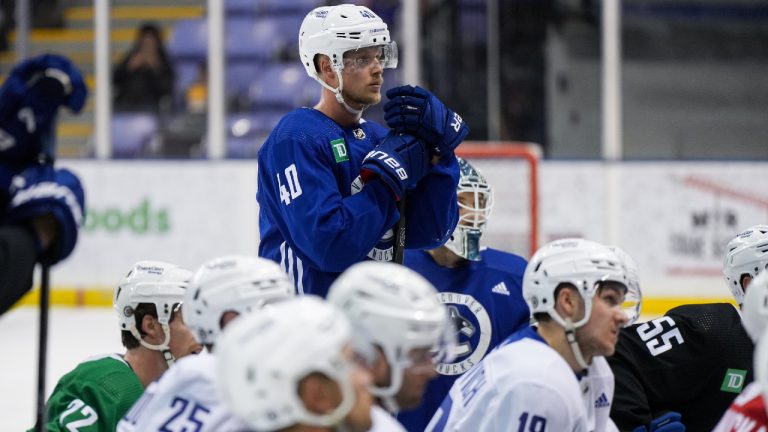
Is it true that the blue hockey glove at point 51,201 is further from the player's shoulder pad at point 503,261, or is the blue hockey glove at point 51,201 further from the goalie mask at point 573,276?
the player's shoulder pad at point 503,261

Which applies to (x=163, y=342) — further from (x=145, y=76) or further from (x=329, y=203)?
(x=145, y=76)

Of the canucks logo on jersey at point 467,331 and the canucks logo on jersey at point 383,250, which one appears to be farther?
the canucks logo on jersey at point 467,331

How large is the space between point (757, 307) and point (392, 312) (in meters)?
0.63

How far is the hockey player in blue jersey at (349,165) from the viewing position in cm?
265

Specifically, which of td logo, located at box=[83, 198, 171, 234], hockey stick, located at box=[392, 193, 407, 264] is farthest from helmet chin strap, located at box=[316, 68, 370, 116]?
td logo, located at box=[83, 198, 171, 234]

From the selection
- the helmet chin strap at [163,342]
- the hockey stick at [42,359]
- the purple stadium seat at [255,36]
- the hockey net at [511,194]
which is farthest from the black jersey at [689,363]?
the purple stadium seat at [255,36]

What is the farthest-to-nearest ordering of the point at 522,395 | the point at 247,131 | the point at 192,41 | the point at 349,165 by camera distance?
the point at 192,41, the point at 247,131, the point at 349,165, the point at 522,395

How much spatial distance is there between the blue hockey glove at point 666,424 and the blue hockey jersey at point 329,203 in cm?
62

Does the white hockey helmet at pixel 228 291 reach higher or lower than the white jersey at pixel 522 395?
higher

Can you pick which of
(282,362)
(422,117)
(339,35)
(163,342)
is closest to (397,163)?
(422,117)

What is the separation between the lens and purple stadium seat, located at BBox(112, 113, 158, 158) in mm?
8078

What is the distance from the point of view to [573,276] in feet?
7.87

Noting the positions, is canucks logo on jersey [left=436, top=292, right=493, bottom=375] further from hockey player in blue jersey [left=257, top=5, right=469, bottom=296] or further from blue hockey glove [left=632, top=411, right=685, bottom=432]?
blue hockey glove [left=632, top=411, right=685, bottom=432]

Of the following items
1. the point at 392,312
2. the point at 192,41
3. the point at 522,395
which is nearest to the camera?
the point at 392,312
